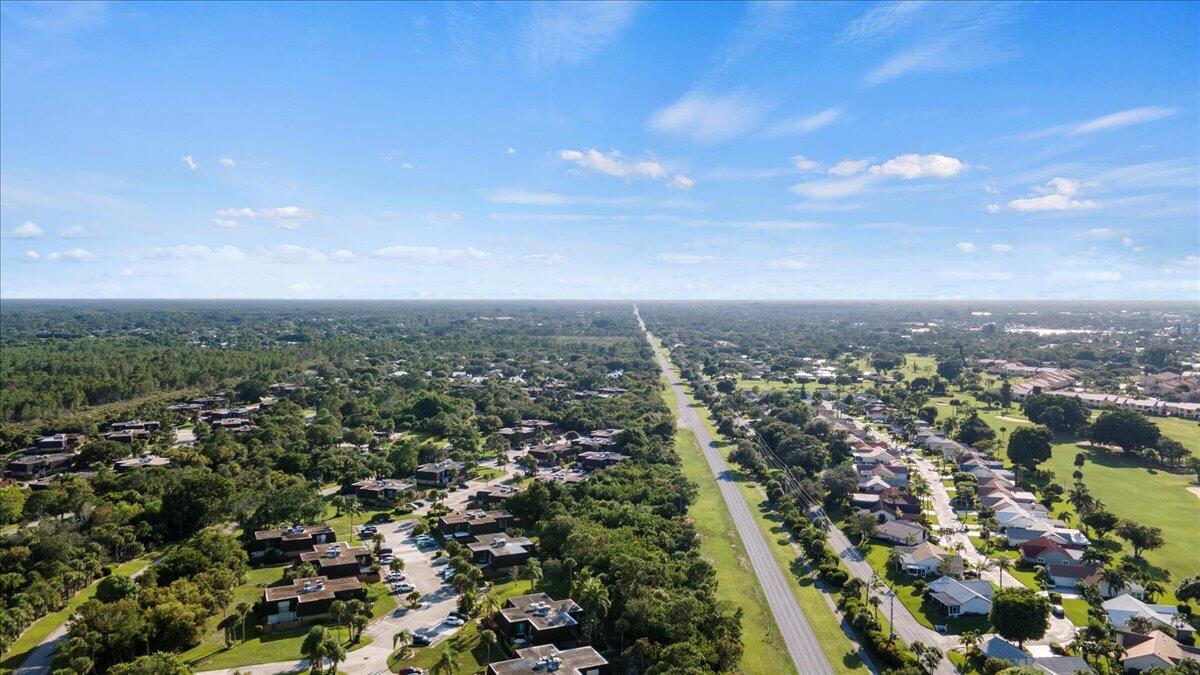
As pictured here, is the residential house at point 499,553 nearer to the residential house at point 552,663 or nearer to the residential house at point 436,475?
the residential house at point 552,663

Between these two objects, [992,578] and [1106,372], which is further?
[1106,372]

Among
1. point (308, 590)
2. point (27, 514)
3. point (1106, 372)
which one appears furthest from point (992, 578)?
point (1106, 372)

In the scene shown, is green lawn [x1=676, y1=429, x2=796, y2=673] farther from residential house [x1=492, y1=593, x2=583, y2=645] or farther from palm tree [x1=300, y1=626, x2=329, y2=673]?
palm tree [x1=300, y1=626, x2=329, y2=673]

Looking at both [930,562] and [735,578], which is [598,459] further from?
[930,562]

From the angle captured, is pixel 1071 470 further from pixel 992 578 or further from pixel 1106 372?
pixel 1106 372

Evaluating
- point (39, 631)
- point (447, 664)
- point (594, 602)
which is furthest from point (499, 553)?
point (39, 631)

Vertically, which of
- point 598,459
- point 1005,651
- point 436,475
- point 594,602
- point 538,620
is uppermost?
point 594,602

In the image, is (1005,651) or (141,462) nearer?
(1005,651)
